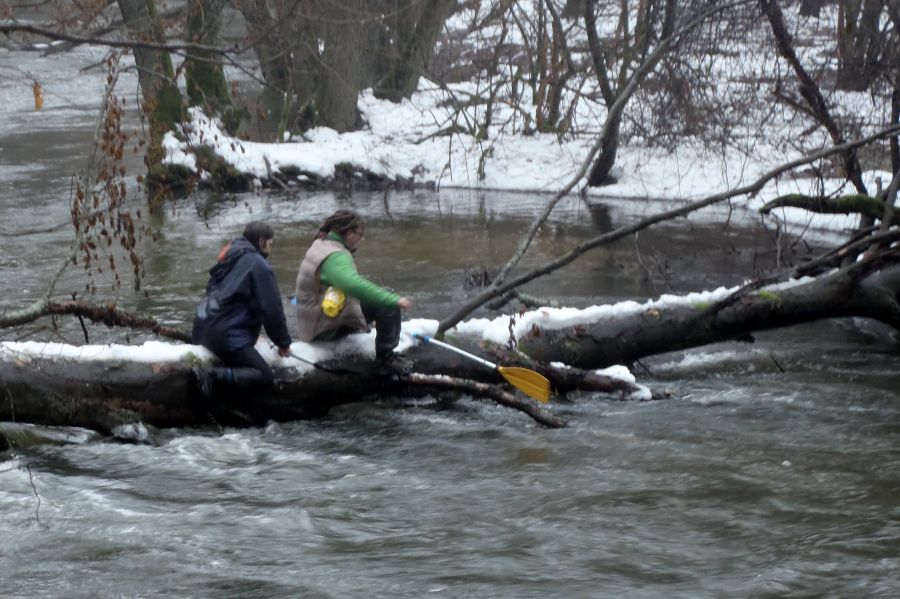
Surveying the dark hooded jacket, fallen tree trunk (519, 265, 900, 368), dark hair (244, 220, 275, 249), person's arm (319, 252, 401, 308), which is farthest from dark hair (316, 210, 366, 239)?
fallen tree trunk (519, 265, 900, 368)

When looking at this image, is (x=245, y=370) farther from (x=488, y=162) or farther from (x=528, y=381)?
(x=488, y=162)

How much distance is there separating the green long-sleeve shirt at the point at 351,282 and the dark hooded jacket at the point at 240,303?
0.35 metres

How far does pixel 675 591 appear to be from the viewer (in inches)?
196

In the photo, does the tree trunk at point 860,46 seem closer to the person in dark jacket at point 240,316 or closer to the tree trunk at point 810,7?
the tree trunk at point 810,7

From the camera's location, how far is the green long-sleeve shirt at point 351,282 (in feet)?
22.8

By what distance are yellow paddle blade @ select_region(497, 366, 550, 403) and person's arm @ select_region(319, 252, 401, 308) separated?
3.26ft

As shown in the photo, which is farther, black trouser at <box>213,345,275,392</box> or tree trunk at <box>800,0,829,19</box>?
tree trunk at <box>800,0,829,19</box>

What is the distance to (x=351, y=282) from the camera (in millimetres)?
6965

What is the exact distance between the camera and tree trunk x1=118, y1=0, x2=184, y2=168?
910 cm

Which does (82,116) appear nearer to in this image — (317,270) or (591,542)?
(317,270)

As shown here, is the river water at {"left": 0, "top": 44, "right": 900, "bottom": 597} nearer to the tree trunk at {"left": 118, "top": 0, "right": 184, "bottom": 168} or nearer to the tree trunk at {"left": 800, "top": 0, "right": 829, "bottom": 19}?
the tree trunk at {"left": 118, "top": 0, "right": 184, "bottom": 168}

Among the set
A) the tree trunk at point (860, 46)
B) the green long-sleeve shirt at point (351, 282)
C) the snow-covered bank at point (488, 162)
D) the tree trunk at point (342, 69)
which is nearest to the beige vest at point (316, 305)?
the green long-sleeve shirt at point (351, 282)

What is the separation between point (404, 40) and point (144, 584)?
1824cm

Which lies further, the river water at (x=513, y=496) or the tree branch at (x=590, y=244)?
the tree branch at (x=590, y=244)
